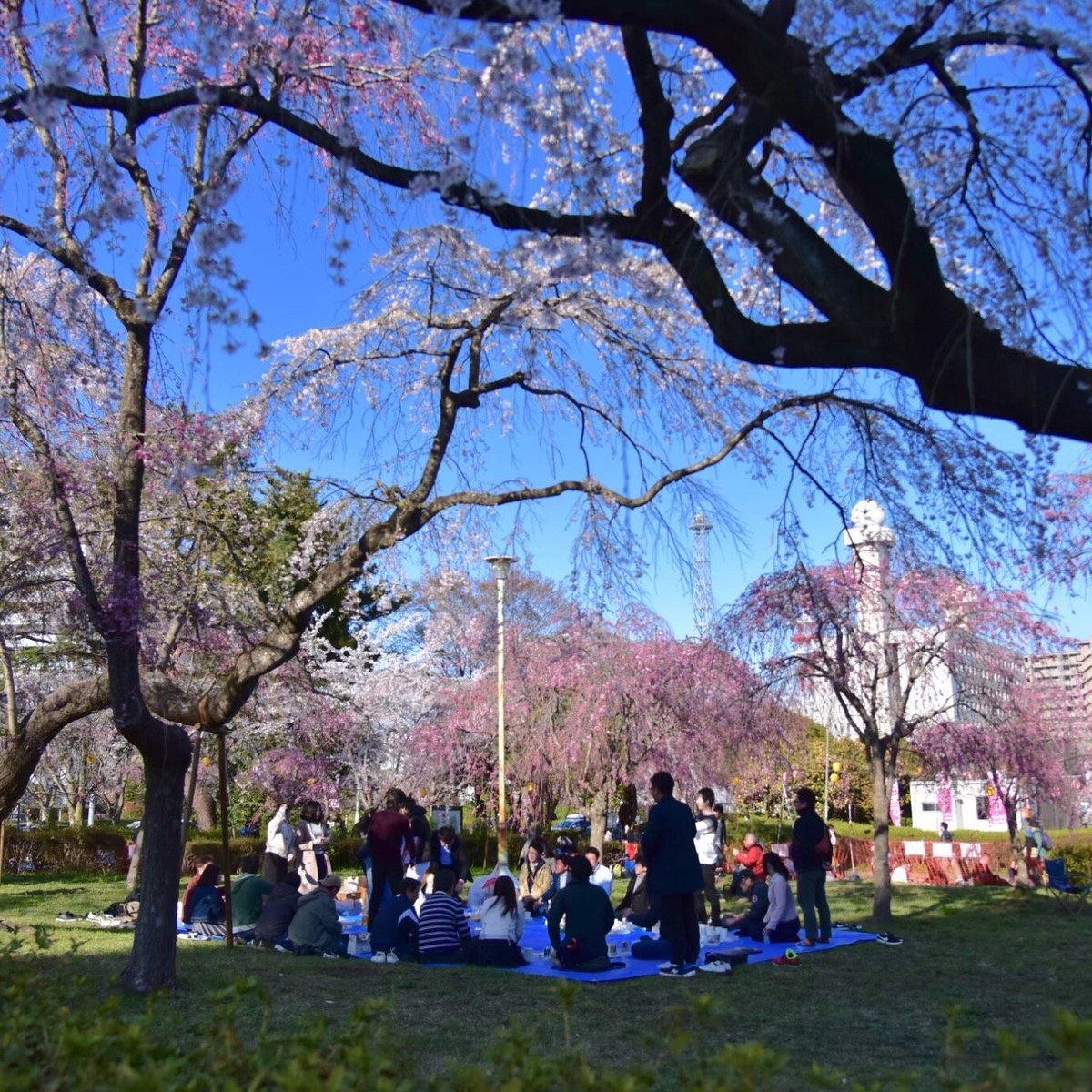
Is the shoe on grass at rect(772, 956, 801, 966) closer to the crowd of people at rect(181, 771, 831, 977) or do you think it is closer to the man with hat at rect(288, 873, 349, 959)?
the crowd of people at rect(181, 771, 831, 977)

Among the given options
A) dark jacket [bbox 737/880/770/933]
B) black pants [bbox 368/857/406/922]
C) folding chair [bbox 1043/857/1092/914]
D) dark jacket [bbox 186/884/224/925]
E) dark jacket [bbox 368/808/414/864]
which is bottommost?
folding chair [bbox 1043/857/1092/914]

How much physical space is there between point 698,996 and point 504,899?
16.6 ft

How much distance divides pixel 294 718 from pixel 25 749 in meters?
16.1

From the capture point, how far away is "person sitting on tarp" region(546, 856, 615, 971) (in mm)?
8422

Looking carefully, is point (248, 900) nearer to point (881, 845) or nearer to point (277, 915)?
point (277, 915)

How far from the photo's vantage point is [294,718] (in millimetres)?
24391

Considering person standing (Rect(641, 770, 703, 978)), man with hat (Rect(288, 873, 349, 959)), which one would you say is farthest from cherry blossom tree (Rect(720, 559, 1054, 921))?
man with hat (Rect(288, 873, 349, 959))

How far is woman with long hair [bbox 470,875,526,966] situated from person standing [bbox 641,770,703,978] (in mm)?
1218

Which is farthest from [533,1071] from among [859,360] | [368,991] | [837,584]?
[837,584]

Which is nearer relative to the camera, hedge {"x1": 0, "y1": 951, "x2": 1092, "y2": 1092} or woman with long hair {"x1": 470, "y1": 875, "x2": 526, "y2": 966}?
hedge {"x1": 0, "y1": 951, "x2": 1092, "y2": 1092}

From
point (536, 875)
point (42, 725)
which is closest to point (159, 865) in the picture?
point (42, 725)

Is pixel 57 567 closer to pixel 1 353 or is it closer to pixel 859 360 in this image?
pixel 1 353

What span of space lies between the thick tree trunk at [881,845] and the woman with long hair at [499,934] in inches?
185

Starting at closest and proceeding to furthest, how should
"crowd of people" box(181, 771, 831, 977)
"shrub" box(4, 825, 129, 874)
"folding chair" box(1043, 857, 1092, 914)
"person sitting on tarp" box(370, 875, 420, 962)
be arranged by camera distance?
"crowd of people" box(181, 771, 831, 977) < "person sitting on tarp" box(370, 875, 420, 962) < "folding chair" box(1043, 857, 1092, 914) < "shrub" box(4, 825, 129, 874)
